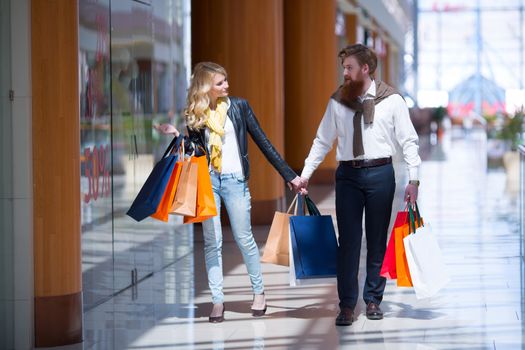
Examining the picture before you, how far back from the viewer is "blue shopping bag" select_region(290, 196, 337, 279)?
6.97 meters

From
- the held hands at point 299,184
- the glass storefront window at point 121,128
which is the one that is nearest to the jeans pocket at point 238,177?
the held hands at point 299,184

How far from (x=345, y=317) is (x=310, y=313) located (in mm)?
531

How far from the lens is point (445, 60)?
6506cm

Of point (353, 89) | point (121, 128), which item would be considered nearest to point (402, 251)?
point (353, 89)

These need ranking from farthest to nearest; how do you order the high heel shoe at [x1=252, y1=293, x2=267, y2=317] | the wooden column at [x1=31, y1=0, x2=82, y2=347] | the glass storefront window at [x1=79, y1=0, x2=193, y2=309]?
the glass storefront window at [x1=79, y1=0, x2=193, y2=309] → the high heel shoe at [x1=252, y1=293, x2=267, y2=317] → the wooden column at [x1=31, y1=0, x2=82, y2=347]

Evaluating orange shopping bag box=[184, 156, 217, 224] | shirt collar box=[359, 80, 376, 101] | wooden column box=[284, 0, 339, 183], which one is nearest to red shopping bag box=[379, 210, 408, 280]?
shirt collar box=[359, 80, 376, 101]

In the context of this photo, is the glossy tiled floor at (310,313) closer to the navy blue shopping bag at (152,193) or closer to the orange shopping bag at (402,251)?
the orange shopping bag at (402,251)

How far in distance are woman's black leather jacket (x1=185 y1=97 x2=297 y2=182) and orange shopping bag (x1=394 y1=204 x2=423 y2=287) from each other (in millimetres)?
737

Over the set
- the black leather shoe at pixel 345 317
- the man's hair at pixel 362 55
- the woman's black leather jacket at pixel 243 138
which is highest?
the man's hair at pixel 362 55

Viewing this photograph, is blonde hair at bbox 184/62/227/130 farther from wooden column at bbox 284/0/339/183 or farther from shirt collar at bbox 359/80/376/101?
wooden column at bbox 284/0/339/183

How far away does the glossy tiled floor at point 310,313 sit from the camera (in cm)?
650

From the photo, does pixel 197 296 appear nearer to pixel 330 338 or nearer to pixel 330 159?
pixel 330 338

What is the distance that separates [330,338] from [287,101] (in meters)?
14.7

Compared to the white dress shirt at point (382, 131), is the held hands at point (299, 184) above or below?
below
